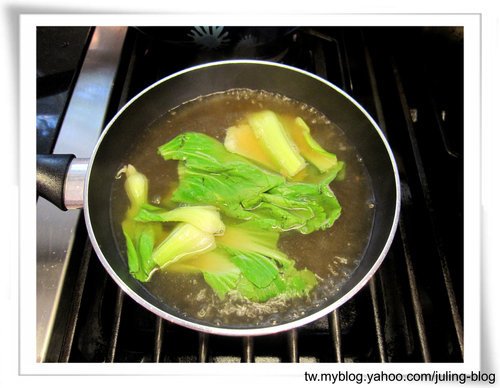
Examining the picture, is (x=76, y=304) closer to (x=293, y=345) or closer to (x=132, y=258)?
(x=132, y=258)

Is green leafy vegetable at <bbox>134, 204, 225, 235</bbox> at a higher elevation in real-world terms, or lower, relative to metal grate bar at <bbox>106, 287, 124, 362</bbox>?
higher

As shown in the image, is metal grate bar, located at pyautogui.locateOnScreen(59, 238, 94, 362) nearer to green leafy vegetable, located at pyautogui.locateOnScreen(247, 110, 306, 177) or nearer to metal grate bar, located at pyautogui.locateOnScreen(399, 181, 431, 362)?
green leafy vegetable, located at pyautogui.locateOnScreen(247, 110, 306, 177)

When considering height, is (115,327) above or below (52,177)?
below

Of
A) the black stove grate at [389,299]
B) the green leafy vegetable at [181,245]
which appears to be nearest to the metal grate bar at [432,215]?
the black stove grate at [389,299]

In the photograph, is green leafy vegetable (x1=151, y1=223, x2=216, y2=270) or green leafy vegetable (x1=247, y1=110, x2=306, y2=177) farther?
green leafy vegetable (x1=247, y1=110, x2=306, y2=177)

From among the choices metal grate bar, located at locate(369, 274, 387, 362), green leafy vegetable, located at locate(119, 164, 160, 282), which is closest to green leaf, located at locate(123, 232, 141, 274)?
green leafy vegetable, located at locate(119, 164, 160, 282)

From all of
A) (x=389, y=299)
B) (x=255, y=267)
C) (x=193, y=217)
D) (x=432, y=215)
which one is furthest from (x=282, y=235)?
(x=432, y=215)
